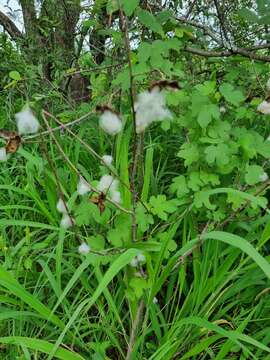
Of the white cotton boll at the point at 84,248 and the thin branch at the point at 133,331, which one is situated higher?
the white cotton boll at the point at 84,248

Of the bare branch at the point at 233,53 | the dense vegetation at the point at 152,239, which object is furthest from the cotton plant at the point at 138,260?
the bare branch at the point at 233,53

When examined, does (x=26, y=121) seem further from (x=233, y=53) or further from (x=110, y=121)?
(x=233, y=53)

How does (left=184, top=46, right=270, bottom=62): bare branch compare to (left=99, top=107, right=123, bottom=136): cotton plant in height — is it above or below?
above

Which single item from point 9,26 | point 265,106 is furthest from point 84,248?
point 9,26

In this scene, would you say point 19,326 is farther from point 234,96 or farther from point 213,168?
point 234,96

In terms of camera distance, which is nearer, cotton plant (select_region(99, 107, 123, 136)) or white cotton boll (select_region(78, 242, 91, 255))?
cotton plant (select_region(99, 107, 123, 136))

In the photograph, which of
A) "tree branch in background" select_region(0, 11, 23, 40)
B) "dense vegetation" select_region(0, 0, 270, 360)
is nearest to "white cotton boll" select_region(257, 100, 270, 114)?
"dense vegetation" select_region(0, 0, 270, 360)

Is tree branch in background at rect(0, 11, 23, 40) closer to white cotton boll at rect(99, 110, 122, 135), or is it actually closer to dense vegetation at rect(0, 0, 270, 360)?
dense vegetation at rect(0, 0, 270, 360)

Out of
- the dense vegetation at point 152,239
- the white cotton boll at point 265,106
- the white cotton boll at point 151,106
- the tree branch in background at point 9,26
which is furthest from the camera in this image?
the tree branch in background at point 9,26

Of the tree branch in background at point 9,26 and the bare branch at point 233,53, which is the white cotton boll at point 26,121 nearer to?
the bare branch at point 233,53

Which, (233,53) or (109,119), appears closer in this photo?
(109,119)

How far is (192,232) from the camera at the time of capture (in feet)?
5.11

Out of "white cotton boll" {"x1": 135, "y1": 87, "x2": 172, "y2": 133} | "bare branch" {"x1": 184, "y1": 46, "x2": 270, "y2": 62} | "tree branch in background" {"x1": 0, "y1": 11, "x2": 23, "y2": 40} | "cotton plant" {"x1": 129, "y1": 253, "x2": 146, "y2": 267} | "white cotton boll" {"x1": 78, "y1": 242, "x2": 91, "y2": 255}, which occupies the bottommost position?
"cotton plant" {"x1": 129, "y1": 253, "x2": 146, "y2": 267}

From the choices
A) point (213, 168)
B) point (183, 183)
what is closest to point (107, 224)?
point (183, 183)
